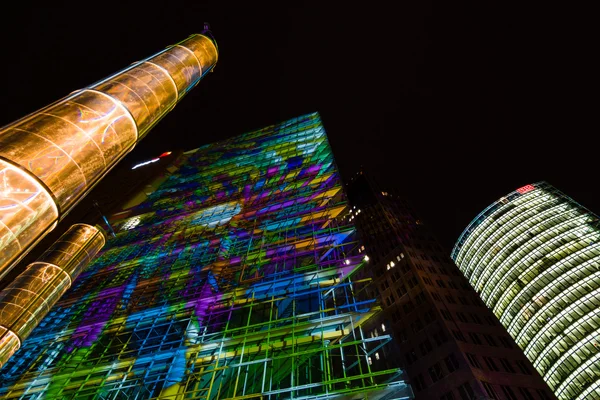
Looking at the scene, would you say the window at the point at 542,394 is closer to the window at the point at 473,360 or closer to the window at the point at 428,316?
the window at the point at 473,360

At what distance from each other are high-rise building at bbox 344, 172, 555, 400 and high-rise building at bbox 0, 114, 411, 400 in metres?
2.67

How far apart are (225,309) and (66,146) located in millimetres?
7873

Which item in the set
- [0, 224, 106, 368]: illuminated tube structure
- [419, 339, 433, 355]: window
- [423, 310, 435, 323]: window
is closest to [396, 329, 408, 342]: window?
[419, 339, 433, 355]: window

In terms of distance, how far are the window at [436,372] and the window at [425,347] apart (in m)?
1.45

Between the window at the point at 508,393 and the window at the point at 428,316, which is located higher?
the window at the point at 428,316

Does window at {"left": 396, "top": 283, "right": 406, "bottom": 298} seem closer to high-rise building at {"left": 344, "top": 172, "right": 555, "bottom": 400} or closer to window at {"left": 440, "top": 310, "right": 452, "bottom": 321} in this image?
high-rise building at {"left": 344, "top": 172, "right": 555, "bottom": 400}

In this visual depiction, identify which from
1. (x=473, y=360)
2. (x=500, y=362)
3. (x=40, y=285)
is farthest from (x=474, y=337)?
(x=40, y=285)

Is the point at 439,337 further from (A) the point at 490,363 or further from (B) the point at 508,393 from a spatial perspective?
(B) the point at 508,393

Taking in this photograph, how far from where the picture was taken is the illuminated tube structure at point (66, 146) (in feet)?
7.53

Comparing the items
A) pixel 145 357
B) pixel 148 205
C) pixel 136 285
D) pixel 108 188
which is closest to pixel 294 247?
pixel 145 357

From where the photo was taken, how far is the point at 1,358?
5523mm

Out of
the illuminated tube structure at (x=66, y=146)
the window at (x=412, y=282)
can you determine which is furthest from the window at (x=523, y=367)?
the illuminated tube structure at (x=66, y=146)

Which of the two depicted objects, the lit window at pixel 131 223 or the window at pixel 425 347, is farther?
the window at pixel 425 347

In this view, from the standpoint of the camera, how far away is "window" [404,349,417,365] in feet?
93.5
